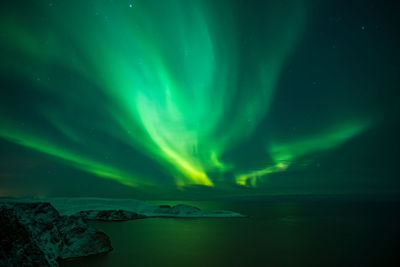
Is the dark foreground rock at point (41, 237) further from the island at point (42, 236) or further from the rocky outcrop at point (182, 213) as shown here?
the rocky outcrop at point (182, 213)

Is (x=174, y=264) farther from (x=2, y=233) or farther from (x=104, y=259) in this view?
(x=2, y=233)

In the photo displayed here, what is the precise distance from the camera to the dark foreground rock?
852cm

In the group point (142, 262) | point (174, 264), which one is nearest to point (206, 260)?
point (174, 264)

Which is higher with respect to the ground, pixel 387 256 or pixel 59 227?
pixel 59 227

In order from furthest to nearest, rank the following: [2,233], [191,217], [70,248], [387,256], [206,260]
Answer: [191,217], [387,256], [206,260], [70,248], [2,233]

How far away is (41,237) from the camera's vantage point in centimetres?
1124

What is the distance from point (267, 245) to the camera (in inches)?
720

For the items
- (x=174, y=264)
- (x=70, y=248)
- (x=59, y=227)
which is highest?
(x=59, y=227)

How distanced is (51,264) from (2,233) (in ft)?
8.48

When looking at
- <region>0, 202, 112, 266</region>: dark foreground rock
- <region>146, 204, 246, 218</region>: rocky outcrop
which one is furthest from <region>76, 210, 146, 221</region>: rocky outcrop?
<region>0, 202, 112, 266</region>: dark foreground rock

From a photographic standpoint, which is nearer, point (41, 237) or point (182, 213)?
point (41, 237)

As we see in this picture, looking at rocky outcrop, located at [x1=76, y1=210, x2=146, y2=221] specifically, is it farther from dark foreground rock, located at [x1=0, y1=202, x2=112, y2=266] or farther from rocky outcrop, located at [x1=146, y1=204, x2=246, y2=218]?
dark foreground rock, located at [x1=0, y1=202, x2=112, y2=266]

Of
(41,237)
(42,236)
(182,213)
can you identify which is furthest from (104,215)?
(41,237)

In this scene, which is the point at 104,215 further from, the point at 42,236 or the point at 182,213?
the point at 42,236
